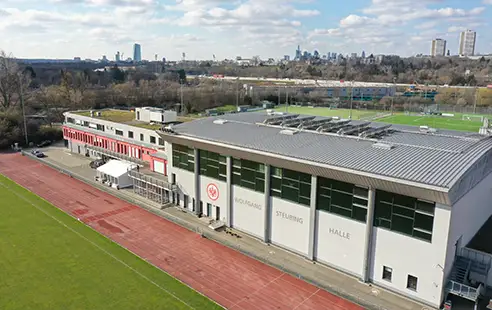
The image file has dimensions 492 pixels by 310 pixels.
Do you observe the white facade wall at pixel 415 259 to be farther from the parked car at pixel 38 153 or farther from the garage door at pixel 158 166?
the parked car at pixel 38 153

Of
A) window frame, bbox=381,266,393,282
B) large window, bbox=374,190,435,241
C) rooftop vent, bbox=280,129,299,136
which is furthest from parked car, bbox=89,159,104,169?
window frame, bbox=381,266,393,282

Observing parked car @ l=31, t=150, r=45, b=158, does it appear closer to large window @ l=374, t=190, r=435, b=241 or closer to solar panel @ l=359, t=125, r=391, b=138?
solar panel @ l=359, t=125, r=391, b=138

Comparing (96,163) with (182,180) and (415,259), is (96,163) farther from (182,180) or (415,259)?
(415,259)

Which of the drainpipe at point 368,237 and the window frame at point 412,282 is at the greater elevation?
the drainpipe at point 368,237

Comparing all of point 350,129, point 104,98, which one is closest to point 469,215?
point 350,129

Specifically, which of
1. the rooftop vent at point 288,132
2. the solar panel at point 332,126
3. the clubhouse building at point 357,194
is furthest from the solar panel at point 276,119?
the solar panel at point 332,126
